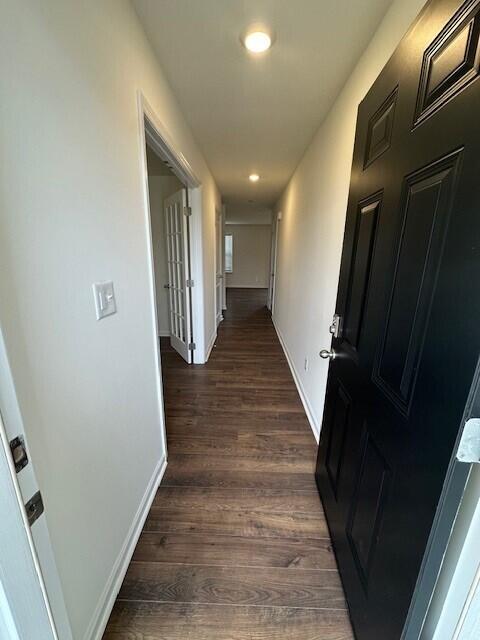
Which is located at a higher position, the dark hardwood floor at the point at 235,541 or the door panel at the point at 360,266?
the door panel at the point at 360,266

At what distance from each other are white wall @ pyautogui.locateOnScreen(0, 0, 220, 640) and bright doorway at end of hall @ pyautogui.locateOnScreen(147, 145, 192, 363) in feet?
5.35

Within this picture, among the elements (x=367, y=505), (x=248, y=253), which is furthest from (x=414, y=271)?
(x=248, y=253)

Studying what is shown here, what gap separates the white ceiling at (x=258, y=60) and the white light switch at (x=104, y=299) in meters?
1.24

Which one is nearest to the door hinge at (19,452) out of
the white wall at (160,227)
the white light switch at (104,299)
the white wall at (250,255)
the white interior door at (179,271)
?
the white light switch at (104,299)

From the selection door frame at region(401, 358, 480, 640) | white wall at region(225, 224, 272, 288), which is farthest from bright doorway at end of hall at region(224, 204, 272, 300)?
door frame at region(401, 358, 480, 640)

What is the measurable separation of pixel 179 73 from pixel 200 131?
0.77 metres

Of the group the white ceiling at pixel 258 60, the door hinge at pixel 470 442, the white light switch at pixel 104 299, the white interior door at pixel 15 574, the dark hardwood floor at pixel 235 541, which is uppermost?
the white ceiling at pixel 258 60

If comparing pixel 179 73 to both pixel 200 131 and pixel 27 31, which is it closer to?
pixel 200 131

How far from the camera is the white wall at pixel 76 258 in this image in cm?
63

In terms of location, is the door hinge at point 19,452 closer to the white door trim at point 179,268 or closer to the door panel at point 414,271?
the door panel at point 414,271

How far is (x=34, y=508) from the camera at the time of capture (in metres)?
0.49

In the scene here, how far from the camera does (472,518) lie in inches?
21.3

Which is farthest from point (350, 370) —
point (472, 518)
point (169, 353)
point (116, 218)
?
point (169, 353)

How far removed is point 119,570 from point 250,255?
9.31 meters
